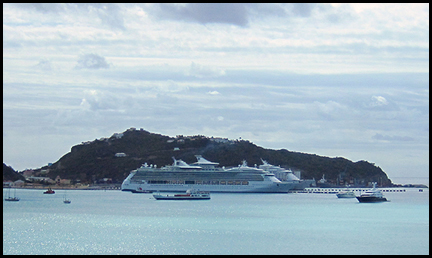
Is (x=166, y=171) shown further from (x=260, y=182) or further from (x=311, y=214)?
(x=311, y=214)

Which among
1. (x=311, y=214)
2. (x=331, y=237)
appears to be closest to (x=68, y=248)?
(x=331, y=237)

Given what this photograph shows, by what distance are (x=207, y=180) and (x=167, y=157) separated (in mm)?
54795

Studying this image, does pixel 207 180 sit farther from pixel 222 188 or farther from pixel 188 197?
pixel 188 197

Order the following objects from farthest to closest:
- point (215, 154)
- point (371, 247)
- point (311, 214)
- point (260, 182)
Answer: point (215, 154) < point (260, 182) < point (311, 214) < point (371, 247)

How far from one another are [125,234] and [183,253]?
26.5 feet

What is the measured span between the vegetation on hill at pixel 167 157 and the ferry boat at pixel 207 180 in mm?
44788

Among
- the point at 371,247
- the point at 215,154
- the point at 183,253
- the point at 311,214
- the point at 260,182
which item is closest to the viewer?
the point at 183,253

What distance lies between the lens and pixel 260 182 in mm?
96375

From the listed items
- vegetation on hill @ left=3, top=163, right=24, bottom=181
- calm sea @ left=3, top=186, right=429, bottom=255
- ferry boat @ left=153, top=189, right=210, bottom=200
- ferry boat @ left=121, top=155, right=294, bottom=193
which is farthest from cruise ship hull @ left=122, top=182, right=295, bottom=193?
vegetation on hill @ left=3, top=163, right=24, bottom=181

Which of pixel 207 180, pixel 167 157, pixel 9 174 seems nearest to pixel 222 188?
pixel 207 180

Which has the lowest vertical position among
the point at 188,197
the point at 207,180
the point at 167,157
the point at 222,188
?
the point at 188,197

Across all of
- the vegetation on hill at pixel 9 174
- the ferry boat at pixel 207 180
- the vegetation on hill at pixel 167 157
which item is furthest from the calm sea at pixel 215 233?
the vegetation on hill at pixel 167 157

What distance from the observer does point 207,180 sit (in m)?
99.9

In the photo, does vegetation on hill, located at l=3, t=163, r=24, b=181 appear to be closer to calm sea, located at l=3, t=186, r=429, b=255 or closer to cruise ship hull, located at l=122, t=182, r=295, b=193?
cruise ship hull, located at l=122, t=182, r=295, b=193
